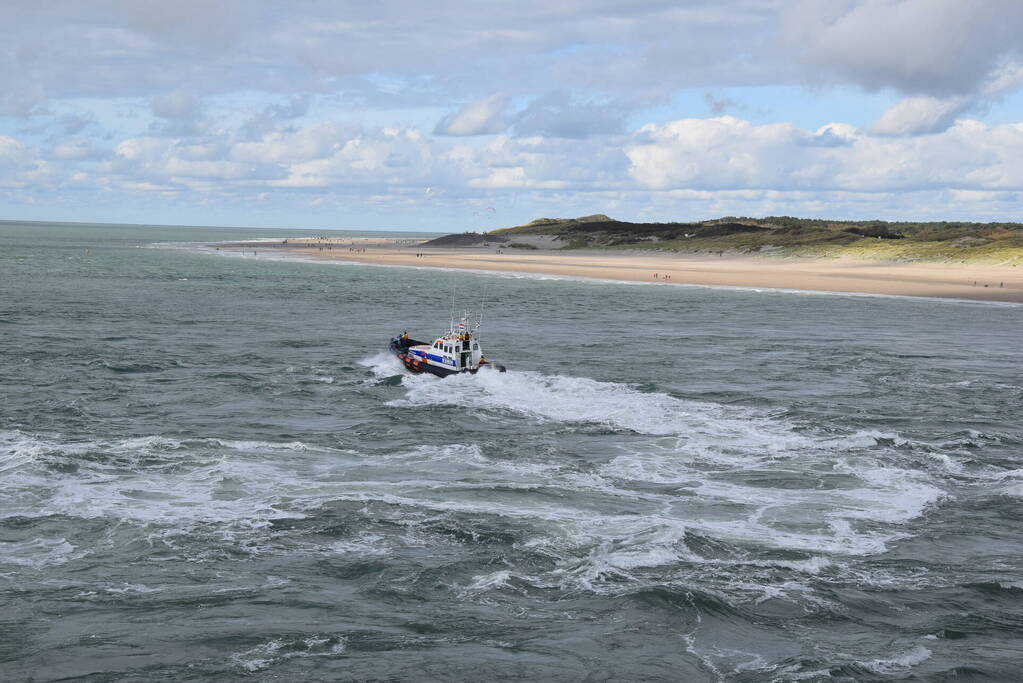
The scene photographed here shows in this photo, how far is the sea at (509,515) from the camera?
21469 mm

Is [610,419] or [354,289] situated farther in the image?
[354,289]

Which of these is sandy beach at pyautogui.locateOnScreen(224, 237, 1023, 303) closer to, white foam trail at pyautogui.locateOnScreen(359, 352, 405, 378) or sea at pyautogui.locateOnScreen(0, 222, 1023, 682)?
sea at pyautogui.locateOnScreen(0, 222, 1023, 682)

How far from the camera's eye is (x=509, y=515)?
3017 cm

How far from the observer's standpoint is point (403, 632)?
22.2 metres

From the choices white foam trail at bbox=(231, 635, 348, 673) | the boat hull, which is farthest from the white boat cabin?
white foam trail at bbox=(231, 635, 348, 673)

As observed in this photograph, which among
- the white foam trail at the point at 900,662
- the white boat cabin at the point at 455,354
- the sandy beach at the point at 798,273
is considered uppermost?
the sandy beach at the point at 798,273

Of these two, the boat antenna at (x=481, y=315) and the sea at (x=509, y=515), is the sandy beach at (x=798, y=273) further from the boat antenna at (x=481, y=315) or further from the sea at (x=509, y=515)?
the sea at (x=509, y=515)

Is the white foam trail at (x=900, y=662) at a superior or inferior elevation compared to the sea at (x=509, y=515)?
inferior

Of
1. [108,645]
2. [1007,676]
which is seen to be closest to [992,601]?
[1007,676]

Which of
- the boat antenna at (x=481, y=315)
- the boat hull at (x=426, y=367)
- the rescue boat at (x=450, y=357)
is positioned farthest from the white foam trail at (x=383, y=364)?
the boat antenna at (x=481, y=315)

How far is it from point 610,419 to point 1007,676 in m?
25.7

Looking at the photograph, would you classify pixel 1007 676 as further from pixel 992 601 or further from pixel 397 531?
pixel 397 531

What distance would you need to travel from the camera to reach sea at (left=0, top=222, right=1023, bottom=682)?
21.5 m

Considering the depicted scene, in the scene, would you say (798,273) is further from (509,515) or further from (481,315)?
(509,515)
